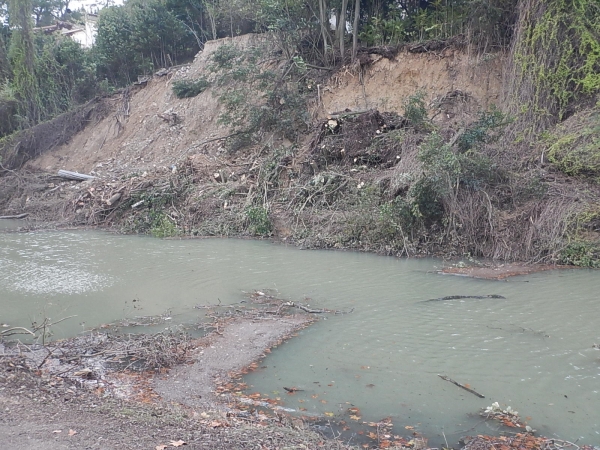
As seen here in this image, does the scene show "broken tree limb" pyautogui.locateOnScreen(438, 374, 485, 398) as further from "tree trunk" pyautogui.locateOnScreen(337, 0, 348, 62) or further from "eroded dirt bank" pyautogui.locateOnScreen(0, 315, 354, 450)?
"tree trunk" pyautogui.locateOnScreen(337, 0, 348, 62)

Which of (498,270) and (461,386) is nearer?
(461,386)

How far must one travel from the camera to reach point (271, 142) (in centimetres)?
1952

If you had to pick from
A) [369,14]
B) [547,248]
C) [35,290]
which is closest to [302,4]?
[369,14]

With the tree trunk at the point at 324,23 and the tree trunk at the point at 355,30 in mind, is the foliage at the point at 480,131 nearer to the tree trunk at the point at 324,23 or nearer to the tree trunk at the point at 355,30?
the tree trunk at the point at 355,30

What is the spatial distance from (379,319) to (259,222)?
27.6 ft

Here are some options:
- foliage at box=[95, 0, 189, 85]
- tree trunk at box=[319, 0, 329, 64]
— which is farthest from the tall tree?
tree trunk at box=[319, 0, 329, 64]

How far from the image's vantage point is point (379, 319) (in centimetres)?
785

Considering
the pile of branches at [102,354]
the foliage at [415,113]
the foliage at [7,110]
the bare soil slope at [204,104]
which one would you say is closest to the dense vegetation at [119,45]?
the foliage at [7,110]

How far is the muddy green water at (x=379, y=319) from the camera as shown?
5223 mm

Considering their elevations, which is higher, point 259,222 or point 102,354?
point 102,354

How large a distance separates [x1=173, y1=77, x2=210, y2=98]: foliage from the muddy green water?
1149 cm

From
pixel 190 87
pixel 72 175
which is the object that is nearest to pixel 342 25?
pixel 190 87

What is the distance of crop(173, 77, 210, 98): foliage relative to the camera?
2353cm

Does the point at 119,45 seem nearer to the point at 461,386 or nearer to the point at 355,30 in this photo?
the point at 355,30
